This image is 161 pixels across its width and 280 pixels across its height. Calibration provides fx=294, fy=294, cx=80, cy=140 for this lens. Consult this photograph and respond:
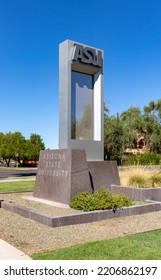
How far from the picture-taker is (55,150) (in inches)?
402

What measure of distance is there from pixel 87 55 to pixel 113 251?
780 cm

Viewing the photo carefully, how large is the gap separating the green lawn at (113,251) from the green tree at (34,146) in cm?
4720

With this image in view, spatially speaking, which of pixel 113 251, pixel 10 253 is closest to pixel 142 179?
pixel 113 251

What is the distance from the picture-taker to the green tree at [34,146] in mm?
52028

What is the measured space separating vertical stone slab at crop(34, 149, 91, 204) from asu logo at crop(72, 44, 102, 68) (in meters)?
3.40

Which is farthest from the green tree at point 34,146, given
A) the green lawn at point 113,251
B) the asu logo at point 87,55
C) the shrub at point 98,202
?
the green lawn at point 113,251

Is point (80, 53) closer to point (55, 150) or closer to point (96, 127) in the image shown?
point (96, 127)

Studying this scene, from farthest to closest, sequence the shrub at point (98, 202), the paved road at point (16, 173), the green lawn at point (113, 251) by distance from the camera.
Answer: the paved road at point (16, 173) → the shrub at point (98, 202) → the green lawn at point (113, 251)

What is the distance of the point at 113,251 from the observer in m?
4.79

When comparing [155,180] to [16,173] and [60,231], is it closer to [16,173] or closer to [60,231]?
[60,231]

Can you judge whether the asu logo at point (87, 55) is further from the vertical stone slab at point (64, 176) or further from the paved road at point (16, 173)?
the paved road at point (16, 173)

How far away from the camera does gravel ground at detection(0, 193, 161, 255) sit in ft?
17.6
